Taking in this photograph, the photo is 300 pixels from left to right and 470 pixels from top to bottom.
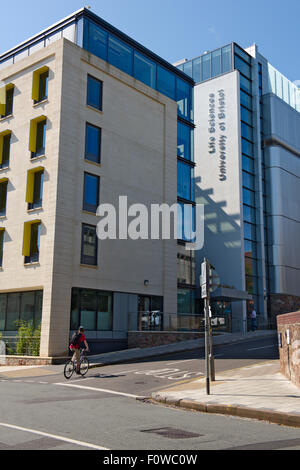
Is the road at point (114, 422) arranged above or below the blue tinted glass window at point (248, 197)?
below

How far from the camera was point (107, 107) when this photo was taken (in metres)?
29.1

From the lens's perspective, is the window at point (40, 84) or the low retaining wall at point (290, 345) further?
the window at point (40, 84)

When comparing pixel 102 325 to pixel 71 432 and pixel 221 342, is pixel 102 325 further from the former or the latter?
pixel 71 432

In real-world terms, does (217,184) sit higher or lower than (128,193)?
higher

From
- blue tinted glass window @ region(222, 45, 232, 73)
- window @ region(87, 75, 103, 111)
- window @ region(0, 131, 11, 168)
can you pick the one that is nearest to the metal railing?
window @ region(0, 131, 11, 168)

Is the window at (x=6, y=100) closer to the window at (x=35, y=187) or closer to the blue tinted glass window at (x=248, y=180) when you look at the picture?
the window at (x=35, y=187)

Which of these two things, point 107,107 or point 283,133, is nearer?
point 107,107

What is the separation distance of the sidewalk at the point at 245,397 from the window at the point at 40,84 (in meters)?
19.3

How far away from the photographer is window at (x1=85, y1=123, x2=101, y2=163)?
89.9 feet

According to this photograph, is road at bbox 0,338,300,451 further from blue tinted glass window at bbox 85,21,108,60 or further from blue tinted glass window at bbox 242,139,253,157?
blue tinted glass window at bbox 242,139,253,157

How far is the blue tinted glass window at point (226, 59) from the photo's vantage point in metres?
46.2

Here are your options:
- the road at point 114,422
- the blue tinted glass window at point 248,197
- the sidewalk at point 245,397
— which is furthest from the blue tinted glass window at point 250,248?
the sidewalk at point 245,397

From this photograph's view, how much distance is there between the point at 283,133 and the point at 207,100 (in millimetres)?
8977

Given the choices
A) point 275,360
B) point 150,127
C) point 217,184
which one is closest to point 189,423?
point 275,360
